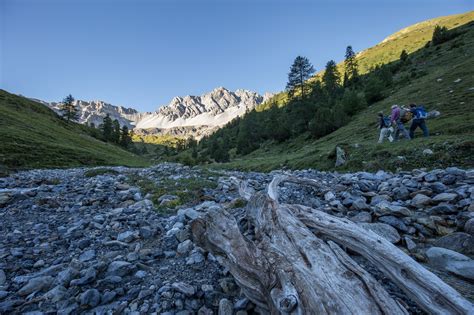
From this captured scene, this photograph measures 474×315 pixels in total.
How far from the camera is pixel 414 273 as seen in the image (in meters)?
2.22

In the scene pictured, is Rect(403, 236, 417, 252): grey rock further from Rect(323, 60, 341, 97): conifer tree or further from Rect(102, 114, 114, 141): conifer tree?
Rect(102, 114, 114, 141): conifer tree

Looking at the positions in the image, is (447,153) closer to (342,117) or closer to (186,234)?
(186,234)

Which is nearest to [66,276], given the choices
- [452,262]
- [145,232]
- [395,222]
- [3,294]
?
[3,294]

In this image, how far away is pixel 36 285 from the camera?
10.7ft

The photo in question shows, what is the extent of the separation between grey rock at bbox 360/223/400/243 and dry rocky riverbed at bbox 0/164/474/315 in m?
0.01

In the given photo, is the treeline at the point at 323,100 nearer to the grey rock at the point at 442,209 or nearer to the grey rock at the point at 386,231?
the grey rock at the point at 442,209

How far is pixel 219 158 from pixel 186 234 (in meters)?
50.8

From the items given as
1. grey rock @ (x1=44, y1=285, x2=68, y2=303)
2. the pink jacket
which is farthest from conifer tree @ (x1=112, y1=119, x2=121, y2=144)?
grey rock @ (x1=44, y1=285, x2=68, y2=303)

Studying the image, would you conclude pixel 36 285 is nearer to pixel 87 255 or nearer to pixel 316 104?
pixel 87 255

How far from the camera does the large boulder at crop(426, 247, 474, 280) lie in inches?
101

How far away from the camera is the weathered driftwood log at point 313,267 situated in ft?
6.41

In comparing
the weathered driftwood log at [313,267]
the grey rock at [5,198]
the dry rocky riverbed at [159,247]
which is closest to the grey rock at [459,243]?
the dry rocky riverbed at [159,247]

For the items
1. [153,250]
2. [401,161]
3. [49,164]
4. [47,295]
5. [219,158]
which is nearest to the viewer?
[47,295]

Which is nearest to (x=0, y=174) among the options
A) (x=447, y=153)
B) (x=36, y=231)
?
(x=36, y=231)
